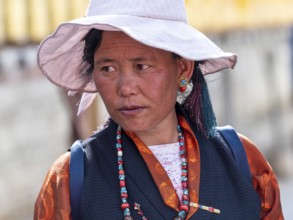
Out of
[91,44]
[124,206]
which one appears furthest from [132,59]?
[124,206]

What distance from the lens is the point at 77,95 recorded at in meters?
5.12

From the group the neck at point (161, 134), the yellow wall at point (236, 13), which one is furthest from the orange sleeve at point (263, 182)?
the yellow wall at point (236, 13)

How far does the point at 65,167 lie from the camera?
2424 mm

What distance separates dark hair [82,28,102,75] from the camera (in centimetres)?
249

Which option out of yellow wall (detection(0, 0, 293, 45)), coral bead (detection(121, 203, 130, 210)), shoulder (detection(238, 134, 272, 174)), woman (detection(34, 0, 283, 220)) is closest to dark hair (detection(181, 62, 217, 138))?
woman (detection(34, 0, 283, 220))

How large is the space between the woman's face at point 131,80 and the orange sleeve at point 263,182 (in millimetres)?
348

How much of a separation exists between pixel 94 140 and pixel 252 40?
8.45m

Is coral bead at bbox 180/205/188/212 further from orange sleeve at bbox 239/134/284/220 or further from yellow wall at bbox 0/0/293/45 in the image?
yellow wall at bbox 0/0/293/45

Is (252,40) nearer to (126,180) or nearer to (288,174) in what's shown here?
(288,174)

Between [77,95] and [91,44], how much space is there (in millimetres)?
2615

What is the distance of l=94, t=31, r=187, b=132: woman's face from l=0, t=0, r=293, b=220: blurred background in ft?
9.28

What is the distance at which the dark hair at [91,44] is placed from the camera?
8.18ft

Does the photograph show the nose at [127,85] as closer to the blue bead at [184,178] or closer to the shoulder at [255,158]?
the blue bead at [184,178]

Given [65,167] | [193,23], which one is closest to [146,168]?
[65,167]
